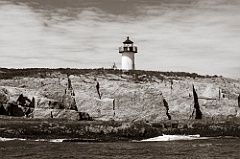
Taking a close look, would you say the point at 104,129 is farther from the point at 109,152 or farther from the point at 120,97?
the point at 120,97

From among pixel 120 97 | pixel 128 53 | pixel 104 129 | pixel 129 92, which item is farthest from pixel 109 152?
pixel 128 53

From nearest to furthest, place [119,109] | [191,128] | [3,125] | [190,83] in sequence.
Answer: [3,125]
[191,128]
[119,109]
[190,83]

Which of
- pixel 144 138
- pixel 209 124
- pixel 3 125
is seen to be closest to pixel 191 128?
pixel 209 124

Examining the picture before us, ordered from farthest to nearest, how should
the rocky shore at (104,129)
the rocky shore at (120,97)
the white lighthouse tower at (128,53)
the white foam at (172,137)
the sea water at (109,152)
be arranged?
the white lighthouse tower at (128,53)
the rocky shore at (120,97)
the white foam at (172,137)
the rocky shore at (104,129)
the sea water at (109,152)

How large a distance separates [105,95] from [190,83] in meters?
10.9

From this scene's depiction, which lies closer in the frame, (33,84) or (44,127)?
(44,127)

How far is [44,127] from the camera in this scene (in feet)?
111

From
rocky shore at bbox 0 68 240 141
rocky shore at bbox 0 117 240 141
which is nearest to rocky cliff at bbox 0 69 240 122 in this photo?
rocky shore at bbox 0 68 240 141

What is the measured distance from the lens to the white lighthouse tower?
199 feet

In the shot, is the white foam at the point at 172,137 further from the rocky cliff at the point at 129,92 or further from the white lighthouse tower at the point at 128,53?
the white lighthouse tower at the point at 128,53

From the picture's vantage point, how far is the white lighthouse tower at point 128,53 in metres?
60.8

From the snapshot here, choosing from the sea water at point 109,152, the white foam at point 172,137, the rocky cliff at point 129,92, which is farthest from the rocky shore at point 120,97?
the sea water at point 109,152

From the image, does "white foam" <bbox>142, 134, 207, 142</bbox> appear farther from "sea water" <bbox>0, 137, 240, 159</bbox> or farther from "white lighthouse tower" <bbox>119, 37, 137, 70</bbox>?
"white lighthouse tower" <bbox>119, 37, 137, 70</bbox>

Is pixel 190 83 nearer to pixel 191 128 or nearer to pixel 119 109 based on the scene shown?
pixel 119 109
